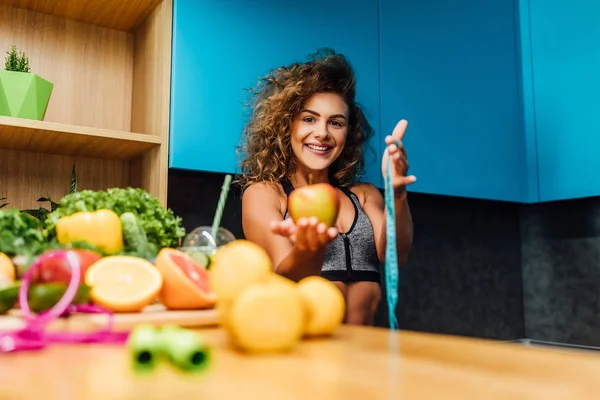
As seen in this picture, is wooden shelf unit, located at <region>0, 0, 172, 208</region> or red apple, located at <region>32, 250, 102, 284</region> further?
wooden shelf unit, located at <region>0, 0, 172, 208</region>

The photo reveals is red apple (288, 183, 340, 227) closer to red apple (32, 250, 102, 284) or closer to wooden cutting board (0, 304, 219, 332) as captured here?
wooden cutting board (0, 304, 219, 332)

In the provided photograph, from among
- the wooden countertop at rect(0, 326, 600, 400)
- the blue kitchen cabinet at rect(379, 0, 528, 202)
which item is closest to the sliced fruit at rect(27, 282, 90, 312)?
the wooden countertop at rect(0, 326, 600, 400)

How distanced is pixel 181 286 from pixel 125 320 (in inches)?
4.3

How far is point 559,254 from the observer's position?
7.98 ft

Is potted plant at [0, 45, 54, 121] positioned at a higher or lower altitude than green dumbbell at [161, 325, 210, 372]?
higher

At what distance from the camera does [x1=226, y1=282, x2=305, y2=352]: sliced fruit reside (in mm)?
506

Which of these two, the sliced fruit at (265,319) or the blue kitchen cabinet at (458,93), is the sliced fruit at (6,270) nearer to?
the sliced fruit at (265,319)

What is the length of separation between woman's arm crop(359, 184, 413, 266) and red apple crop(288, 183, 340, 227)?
41 cm

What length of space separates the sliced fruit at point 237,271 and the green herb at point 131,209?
1.39 ft

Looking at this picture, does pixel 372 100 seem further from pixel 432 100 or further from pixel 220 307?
pixel 220 307

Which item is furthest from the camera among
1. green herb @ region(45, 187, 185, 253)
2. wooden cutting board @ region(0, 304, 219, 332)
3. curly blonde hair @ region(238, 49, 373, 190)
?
curly blonde hair @ region(238, 49, 373, 190)

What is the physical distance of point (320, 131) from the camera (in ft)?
5.64

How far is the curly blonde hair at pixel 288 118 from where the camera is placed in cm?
167

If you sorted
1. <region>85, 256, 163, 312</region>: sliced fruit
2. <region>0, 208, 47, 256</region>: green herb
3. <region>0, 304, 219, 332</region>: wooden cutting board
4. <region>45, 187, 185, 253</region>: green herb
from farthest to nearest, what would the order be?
<region>45, 187, 185, 253</region>: green herb
<region>0, 208, 47, 256</region>: green herb
<region>85, 256, 163, 312</region>: sliced fruit
<region>0, 304, 219, 332</region>: wooden cutting board
